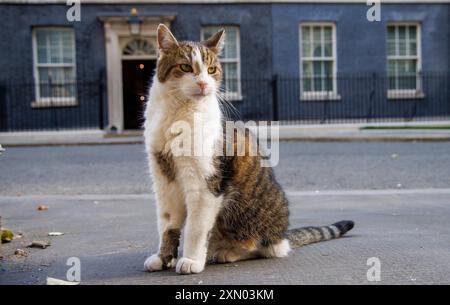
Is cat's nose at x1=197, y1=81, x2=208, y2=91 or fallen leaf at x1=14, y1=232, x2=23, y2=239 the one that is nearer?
cat's nose at x1=197, y1=81, x2=208, y2=91

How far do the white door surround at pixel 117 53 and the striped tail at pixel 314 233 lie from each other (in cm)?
1628

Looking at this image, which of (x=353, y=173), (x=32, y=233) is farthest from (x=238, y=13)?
(x=32, y=233)

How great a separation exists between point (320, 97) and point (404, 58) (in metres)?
3.75

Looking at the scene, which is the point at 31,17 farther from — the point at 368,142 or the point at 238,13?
the point at 368,142

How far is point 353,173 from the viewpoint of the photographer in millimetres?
9453

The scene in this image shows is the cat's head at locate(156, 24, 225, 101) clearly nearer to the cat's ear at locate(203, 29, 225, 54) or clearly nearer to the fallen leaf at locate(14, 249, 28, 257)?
the cat's ear at locate(203, 29, 225, 54)

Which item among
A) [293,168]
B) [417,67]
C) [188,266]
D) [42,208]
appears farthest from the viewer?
[417,67]

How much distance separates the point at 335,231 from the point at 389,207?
7.00ft

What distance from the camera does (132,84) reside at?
20812 millimetres

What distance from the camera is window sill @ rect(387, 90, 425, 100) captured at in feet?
71.6

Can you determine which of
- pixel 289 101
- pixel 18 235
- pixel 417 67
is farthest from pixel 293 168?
pixel 417 67

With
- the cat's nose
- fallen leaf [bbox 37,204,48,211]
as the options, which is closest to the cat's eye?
the cat's nose

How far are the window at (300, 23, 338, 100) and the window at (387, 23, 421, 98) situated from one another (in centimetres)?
223

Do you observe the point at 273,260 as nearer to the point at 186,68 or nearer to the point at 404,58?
the point at 186,68
